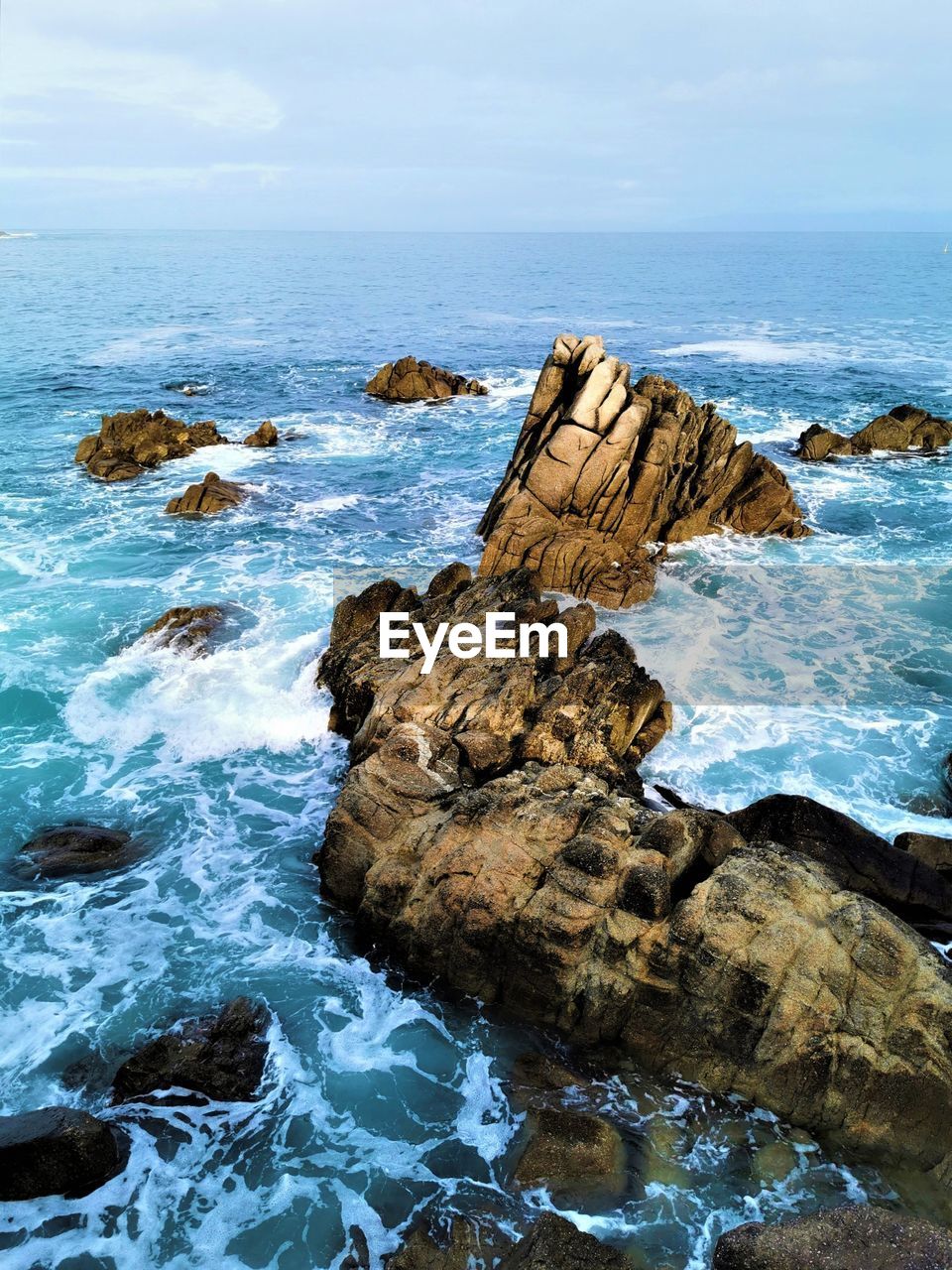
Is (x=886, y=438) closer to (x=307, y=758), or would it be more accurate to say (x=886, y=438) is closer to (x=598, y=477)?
(x=598, y=477)

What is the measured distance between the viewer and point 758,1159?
31.3 feet

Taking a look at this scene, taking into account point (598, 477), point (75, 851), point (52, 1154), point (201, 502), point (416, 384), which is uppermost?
point (416, 384)

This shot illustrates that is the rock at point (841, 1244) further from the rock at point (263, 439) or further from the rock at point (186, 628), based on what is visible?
the rock at point (263, 439)

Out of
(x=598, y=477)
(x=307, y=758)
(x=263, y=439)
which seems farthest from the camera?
(x=263, y=439)

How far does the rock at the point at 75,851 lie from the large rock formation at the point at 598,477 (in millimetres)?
13229

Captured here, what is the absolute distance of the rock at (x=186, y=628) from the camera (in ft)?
69.5

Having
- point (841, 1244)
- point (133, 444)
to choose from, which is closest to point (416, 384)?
point (133, 444)

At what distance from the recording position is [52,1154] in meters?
9.34

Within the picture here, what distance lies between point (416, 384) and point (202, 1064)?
4182 cm

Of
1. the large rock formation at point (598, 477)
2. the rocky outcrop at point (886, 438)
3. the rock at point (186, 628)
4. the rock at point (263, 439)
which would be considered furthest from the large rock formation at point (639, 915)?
the rock at point (263, 439)

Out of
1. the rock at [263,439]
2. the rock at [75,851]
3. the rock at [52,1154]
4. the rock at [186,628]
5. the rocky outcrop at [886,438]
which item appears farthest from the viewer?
the rock at [263,439]

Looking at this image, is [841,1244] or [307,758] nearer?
[841,1244]

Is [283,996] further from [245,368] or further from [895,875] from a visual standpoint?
[245,368]

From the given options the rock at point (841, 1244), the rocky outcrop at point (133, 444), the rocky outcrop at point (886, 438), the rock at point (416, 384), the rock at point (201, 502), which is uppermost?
the rock at point (416, 384)
